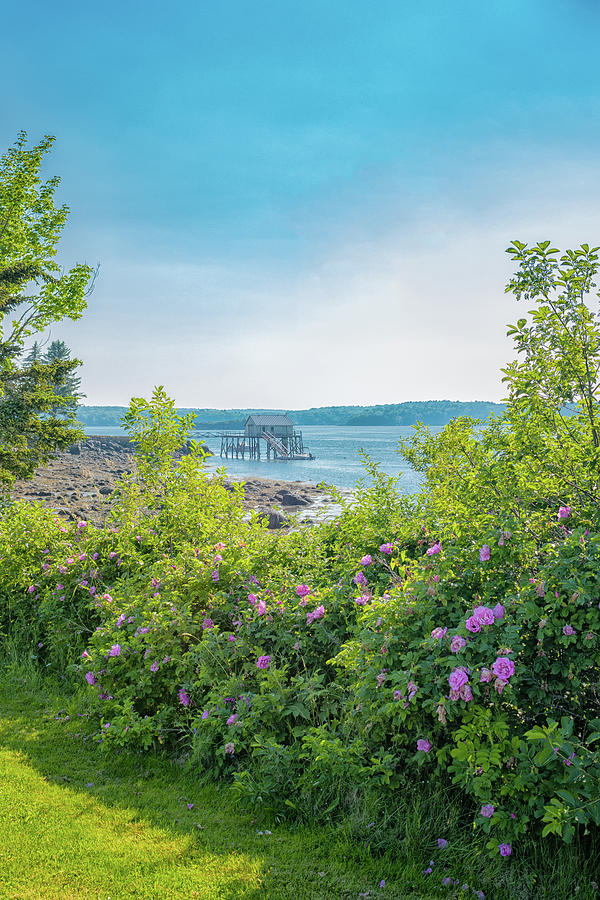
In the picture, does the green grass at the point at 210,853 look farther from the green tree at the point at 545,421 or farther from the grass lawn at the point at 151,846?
the green tree at the point at 545,421

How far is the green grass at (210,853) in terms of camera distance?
2.86 metres

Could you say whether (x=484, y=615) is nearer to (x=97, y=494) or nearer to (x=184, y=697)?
(x=184, y=697)

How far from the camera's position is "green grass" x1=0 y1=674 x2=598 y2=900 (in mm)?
2859

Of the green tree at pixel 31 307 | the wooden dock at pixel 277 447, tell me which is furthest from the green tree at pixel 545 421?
the wooden dock at pixel 277 447

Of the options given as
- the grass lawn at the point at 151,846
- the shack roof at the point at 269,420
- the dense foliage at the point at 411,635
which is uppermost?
the shack roof at the point at 269,420

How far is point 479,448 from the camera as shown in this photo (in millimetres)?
4535

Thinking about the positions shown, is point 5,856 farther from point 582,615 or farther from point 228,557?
point 582,615

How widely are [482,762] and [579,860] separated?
2.61ft

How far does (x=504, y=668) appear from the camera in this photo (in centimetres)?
273

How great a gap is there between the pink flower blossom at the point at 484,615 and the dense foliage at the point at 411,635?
0.01 meters

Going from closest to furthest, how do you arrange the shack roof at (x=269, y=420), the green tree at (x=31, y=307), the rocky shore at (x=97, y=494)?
the green tree at (x=31, y=307) → the rocky shore at (x=97, y=494) → the shack roof at (x=269, y=420)

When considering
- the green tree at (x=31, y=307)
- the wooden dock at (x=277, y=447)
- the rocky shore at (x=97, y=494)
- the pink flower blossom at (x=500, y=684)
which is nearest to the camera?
the pink flower blossom at (x=500, y=684)

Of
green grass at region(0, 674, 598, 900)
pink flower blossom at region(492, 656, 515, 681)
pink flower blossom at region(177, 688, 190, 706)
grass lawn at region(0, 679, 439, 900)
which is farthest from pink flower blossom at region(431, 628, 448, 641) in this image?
pink flower blossom at region(177, 688, 190, 706)

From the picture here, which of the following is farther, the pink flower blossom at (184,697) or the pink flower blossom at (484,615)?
the pink flower blossom at (184,697)
